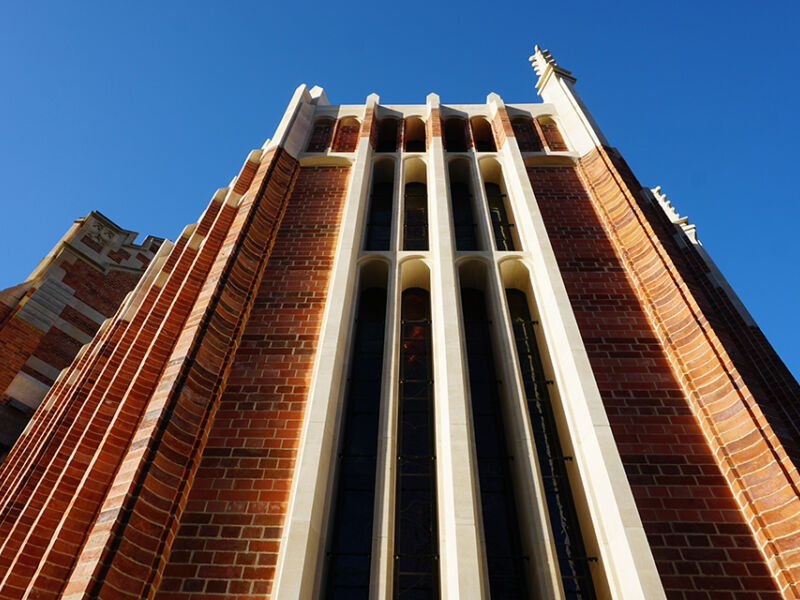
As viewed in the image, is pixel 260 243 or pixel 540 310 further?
pixel 260 243

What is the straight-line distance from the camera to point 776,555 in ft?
12.7

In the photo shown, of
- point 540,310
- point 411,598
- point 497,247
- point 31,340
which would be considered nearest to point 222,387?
point 411,598

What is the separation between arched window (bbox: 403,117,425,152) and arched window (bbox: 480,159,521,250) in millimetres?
1940

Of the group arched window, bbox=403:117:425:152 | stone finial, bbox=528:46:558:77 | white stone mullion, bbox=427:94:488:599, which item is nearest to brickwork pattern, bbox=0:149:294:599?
white stone mullion, bbox=427:94:488:599

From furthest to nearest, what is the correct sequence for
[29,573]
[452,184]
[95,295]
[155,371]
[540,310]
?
[95,295]
[452,184]
[540,310]
[155,371]
[29,573]

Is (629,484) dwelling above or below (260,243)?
below

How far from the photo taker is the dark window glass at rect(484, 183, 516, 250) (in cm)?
798

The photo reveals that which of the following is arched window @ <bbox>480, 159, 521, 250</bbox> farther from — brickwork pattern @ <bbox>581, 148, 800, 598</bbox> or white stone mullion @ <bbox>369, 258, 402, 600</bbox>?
white stone mullion @ <bbox>369, 258, 402, 600</bbox>

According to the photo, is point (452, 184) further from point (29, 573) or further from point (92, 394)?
point (29, 573)

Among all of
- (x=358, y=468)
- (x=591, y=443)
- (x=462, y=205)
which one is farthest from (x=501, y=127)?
(x=358, y=468)

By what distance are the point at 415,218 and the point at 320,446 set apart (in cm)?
501

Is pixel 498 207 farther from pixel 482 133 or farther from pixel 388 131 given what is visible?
pixel 388 131

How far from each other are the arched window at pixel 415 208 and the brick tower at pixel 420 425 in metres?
0.10

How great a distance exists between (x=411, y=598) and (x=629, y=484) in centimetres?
194
